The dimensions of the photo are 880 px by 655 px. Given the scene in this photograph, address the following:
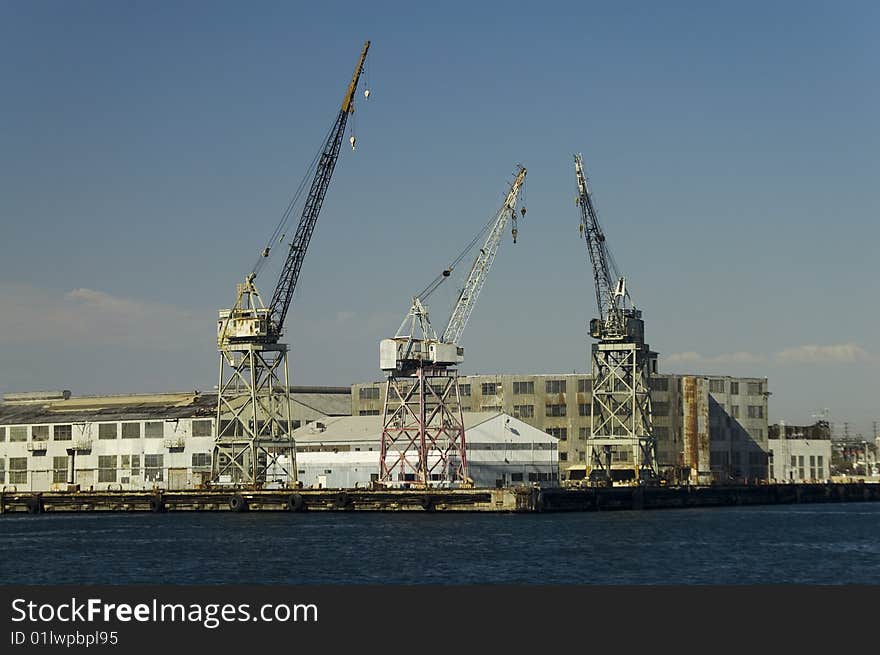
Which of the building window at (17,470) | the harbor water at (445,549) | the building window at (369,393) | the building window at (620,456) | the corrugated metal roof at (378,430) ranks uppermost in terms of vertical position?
the building window at (369,393)

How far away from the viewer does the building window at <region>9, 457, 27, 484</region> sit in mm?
181750

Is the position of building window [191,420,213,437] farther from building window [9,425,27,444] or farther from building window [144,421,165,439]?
building window [9,425,27,444]

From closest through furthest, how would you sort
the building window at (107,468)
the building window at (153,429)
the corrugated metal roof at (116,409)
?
the building window at (153,429)
the building window at (107,468)
the corrugated metal roof at (116,409)

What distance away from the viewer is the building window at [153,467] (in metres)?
173

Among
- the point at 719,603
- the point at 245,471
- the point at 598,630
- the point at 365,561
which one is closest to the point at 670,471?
the point at 245,471

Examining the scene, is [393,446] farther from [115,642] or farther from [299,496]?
[115,642]

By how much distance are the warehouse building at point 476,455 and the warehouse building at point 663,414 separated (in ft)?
46.1

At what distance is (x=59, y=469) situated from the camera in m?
180

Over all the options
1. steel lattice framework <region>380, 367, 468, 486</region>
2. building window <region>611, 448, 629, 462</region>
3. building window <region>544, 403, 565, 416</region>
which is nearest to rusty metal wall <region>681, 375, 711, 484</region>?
building window <region>611, 448, 629, 462</region>

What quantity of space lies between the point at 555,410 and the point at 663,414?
1321cm

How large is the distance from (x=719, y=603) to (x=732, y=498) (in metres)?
106

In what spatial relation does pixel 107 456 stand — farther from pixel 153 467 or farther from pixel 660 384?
pixel 660 384

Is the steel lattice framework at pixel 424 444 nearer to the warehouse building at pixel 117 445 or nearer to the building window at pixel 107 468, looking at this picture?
the warehouse building at pixel 117 445

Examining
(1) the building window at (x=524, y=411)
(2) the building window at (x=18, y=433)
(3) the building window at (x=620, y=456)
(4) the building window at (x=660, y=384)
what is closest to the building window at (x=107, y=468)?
(2) the building window at (x=18, y=433)
